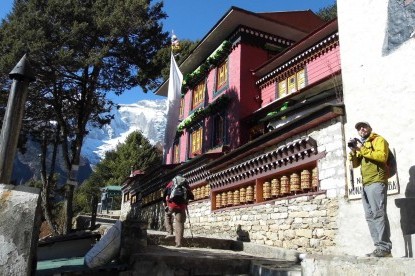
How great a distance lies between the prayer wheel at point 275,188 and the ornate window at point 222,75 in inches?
371

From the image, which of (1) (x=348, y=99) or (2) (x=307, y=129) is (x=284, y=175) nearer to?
(2) (x=307, y=129)

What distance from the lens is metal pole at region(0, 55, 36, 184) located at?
4.82 m

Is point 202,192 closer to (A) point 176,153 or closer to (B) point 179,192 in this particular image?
(B) point 179,192

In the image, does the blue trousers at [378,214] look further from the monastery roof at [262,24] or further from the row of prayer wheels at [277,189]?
the monastery roof at [262,24]

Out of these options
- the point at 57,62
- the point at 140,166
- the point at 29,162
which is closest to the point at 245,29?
the point at 57,62

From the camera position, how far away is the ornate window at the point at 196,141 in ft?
67.6

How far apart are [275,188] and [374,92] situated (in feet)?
12.3

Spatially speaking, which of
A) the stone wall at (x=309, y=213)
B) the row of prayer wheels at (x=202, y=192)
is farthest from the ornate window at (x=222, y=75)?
the stone wall at (x=309, y=213)

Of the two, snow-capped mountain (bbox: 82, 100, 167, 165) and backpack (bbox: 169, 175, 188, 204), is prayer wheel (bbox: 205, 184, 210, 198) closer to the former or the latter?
backpack (bbox: 169, 175, 188, 204)

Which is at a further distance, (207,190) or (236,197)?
(207,190)

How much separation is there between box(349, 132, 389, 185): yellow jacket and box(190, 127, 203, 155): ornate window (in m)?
15.0

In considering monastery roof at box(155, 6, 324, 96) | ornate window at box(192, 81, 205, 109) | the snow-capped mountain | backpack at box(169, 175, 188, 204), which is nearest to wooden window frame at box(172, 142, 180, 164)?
ornate window at box(192, 81, 205, 109)

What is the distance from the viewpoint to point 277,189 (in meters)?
9.70

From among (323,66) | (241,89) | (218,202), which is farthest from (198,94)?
(218,202)
